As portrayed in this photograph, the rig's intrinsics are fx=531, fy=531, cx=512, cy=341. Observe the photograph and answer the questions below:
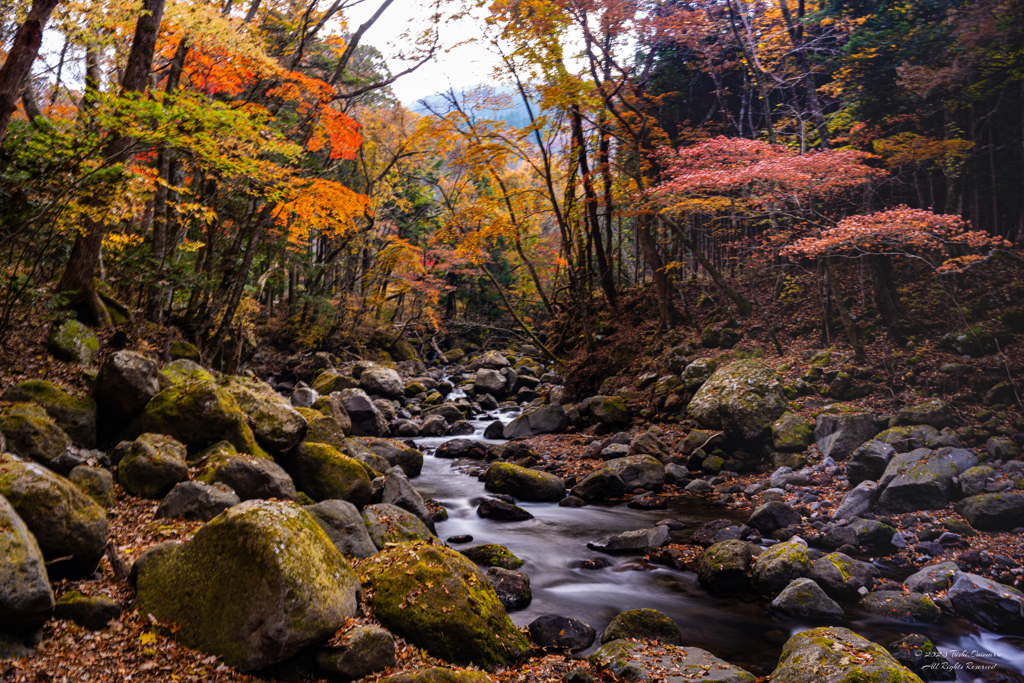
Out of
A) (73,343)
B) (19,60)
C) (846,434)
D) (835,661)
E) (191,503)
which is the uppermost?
(19,60)

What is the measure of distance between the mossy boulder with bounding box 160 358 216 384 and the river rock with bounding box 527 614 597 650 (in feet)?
22.4

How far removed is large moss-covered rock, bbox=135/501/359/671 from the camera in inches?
157

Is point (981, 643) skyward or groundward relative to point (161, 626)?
groundward

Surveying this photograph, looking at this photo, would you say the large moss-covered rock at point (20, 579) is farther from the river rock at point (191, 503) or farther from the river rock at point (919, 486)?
the river rock at point (919, 486)

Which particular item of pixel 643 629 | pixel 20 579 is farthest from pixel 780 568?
pixel 20 579

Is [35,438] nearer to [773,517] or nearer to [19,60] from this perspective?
[19,60]

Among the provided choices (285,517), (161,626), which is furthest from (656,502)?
(161,626)

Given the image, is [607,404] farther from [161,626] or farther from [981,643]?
[161,626]

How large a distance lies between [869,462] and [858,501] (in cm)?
126

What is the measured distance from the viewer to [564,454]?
14.0 meters

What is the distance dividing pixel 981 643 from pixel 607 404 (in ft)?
34.9

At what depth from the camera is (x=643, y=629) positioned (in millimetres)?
5641

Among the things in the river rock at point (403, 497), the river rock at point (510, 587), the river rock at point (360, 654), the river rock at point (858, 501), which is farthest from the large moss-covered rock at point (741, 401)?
the river rock at point (360, 654)

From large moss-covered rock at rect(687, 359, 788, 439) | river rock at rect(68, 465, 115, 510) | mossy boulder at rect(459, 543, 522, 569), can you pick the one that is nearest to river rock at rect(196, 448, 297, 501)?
river rock at rect(68, 465, 115, 510)
